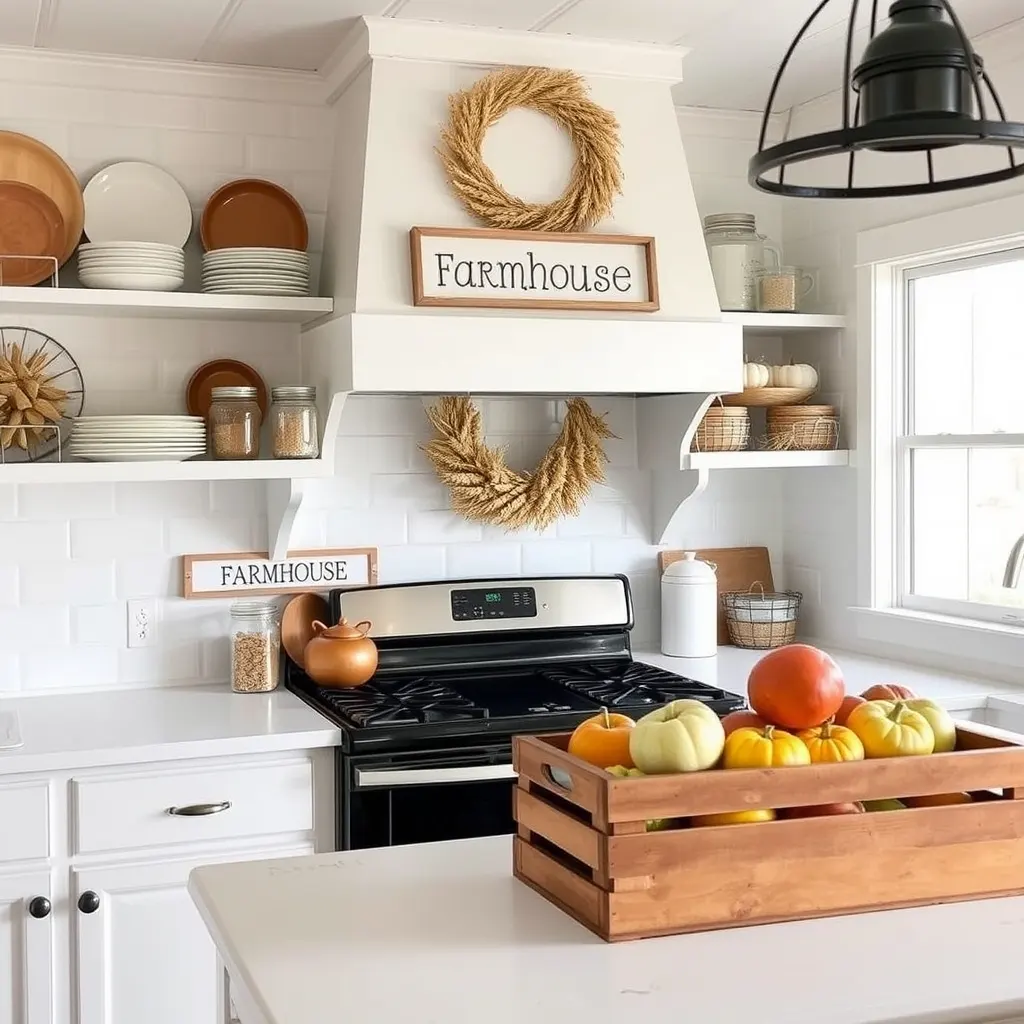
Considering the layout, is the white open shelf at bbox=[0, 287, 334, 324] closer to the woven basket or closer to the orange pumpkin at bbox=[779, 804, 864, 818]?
the woven basket

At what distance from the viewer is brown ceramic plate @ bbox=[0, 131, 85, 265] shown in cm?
294

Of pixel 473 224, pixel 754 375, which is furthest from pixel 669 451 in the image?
pixel 473 224

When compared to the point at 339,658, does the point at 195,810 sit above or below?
below

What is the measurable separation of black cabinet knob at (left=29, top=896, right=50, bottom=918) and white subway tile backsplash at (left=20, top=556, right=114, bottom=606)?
0.75 metres

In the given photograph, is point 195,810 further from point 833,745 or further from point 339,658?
point 833,745

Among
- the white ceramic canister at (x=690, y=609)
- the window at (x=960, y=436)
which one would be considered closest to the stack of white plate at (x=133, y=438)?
the white ceramic canister at (x=690, y=609)

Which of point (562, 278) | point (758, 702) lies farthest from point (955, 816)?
point (562, 278)

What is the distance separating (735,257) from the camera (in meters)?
3.39

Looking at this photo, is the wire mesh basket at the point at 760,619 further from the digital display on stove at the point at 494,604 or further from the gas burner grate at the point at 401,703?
the gas burner grate at the point at 401,703

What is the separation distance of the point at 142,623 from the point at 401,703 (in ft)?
2.25

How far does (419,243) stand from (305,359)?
0.50 metres

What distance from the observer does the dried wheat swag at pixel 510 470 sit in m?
3.28

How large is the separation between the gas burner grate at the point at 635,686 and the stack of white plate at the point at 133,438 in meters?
1.04

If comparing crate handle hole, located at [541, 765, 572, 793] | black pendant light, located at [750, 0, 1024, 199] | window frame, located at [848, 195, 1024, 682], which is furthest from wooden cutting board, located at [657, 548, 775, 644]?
black pendant light, located at [750, 0, 1024, 199]
